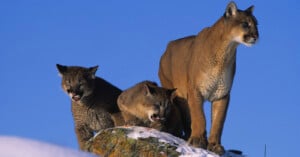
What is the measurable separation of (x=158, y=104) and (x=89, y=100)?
2.11 metres

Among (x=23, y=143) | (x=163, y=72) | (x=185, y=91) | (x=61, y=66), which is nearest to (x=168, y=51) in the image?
(x=163, y=72)

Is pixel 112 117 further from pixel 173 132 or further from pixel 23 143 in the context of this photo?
pixel 23 143

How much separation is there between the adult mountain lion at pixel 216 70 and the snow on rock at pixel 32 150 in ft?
21.5

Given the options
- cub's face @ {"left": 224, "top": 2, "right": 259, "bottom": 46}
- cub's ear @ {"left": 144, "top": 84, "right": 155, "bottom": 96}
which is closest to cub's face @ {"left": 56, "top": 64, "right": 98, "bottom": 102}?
cub's ear @ {"left": 144, "top": 84, "right": 155, "bottom": 96}

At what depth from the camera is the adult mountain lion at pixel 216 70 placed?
11.9 m

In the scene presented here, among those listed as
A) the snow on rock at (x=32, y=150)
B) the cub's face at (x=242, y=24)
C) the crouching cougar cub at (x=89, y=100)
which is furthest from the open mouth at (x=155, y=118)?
the snow on rock at (x=32, y=150)

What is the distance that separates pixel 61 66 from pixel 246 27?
461cm

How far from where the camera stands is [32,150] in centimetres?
521

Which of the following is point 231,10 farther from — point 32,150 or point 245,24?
point 32,150

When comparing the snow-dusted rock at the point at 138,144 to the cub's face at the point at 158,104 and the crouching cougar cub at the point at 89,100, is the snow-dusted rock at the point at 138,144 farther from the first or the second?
the crouching cougar cub at the point at 89,100

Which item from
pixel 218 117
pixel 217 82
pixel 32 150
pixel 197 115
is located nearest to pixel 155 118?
pixel 197 115

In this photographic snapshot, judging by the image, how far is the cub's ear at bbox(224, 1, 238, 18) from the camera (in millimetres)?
12188

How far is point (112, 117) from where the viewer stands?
45.5 feet

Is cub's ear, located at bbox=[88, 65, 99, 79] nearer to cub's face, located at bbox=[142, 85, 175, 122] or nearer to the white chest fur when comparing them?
cub's face, located at bbox=[142, 85, 175, 122]
